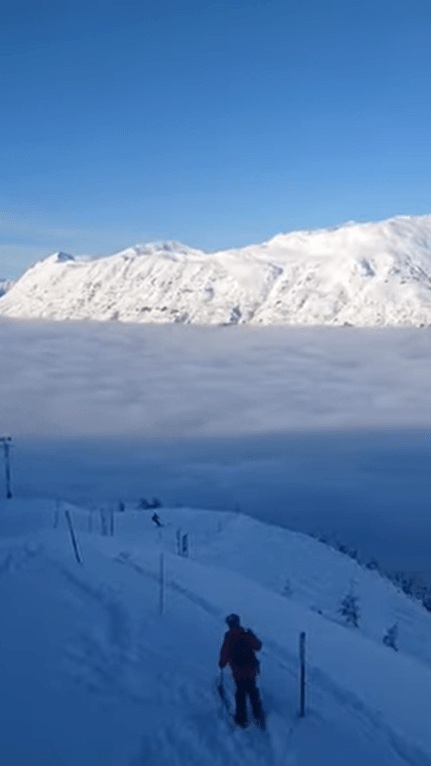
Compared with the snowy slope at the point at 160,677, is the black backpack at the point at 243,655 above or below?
above

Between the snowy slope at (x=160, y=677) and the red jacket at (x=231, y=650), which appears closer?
the snowy slope at (x=160, y=677)

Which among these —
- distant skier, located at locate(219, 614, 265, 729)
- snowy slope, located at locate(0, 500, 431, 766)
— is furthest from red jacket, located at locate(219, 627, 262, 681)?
snowy slope, located at locate(0, 500, 431, 766)

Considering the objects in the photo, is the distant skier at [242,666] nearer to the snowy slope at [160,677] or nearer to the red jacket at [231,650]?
the red jacket at [231,650]

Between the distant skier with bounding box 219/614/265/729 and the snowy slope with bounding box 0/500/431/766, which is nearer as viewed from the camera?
the snowy slope with bounding box 0/500/431/766

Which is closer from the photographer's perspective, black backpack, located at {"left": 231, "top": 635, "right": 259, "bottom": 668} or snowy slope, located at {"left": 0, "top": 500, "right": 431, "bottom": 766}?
snowy slope, located at {"left": 0, "top": 500, "right": 431, "bottom": 766}

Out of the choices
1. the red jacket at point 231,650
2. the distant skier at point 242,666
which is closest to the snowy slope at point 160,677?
the distant skier at point 242,666

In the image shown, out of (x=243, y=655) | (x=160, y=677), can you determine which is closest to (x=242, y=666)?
(x=243, y=655)

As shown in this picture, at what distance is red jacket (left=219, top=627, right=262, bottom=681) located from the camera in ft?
23.0

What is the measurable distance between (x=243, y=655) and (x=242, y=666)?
110mm

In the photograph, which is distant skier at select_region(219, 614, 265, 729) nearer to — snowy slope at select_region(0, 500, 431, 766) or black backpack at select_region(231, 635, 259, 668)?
black backpack at select_region(231, 635, 259, 668)

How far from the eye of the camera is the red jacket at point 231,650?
6996 millimetres

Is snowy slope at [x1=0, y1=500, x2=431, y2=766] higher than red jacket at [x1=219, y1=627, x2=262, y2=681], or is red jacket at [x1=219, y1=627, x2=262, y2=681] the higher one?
red jacket at [x1=219, y1=627, x2=262, y2=681]

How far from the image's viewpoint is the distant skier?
700cm

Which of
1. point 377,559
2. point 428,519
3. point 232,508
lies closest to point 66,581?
point 377,559
